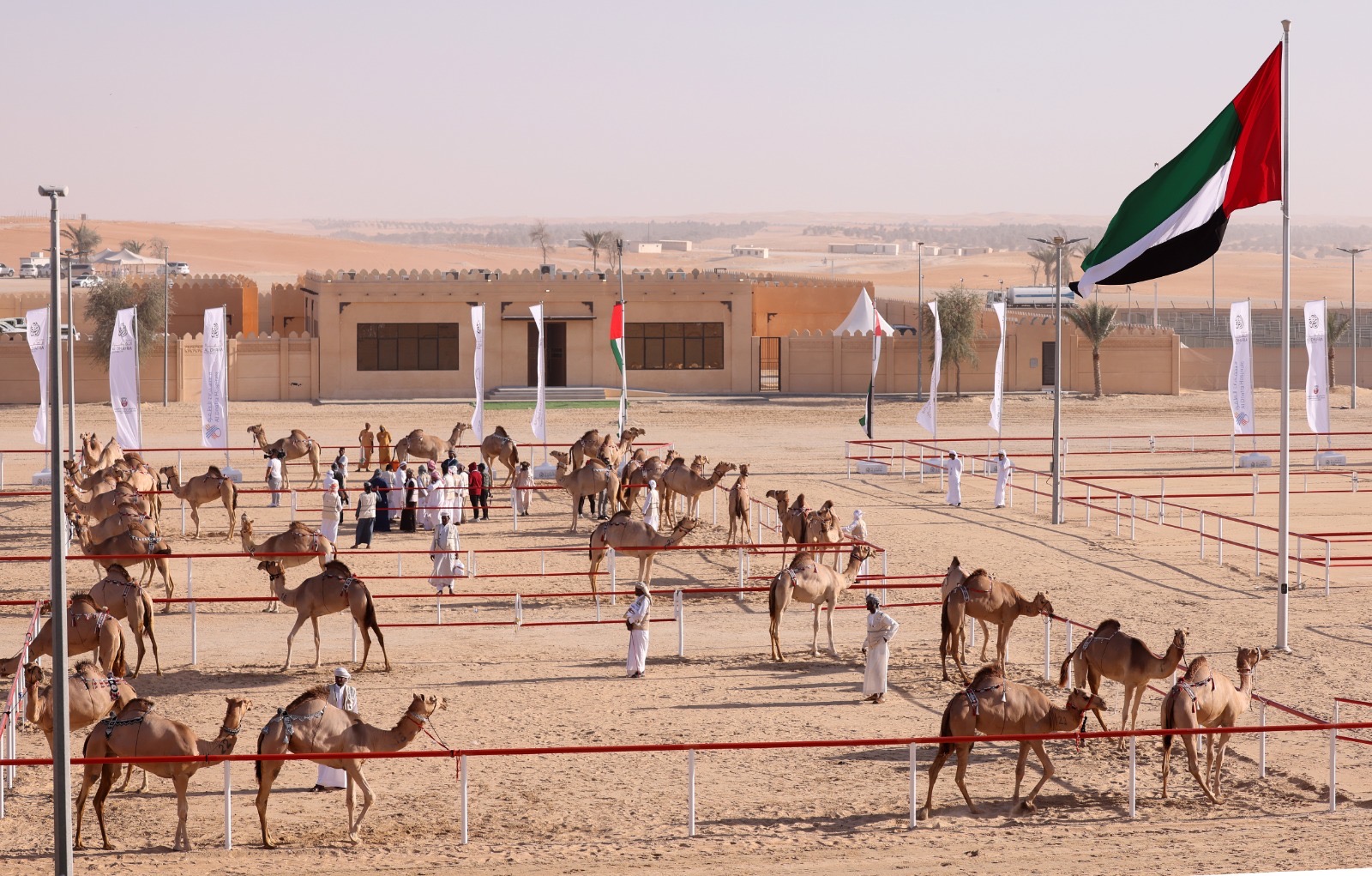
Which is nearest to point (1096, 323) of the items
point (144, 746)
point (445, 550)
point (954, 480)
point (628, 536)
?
point (954, 480)

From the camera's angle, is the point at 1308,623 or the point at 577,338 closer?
the point at 1308,623

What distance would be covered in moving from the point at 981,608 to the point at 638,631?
3642 millimetres

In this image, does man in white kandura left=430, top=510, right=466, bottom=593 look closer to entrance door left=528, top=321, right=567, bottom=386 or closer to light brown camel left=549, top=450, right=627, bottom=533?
light brown camel left=549, top=450, right=627, bottom=533

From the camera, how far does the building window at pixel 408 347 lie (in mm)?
53750

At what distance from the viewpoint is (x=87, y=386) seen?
51.7m

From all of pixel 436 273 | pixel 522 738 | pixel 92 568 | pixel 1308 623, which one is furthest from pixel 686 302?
pixel 522 738

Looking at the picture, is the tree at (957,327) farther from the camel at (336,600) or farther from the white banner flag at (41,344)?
the camel at (336,600)

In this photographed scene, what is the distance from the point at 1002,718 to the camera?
1276 cm

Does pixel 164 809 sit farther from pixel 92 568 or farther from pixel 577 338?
pixel 577 338

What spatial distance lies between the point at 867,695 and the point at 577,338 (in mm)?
39078

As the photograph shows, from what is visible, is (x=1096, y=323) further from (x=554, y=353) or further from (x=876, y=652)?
(x=876, y=652)

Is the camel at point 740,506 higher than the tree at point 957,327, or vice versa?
the tree at point 957,327

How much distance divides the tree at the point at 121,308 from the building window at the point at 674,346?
15.7m

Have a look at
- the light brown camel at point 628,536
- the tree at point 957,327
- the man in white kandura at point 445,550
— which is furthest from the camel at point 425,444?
the tree at point 957,327
